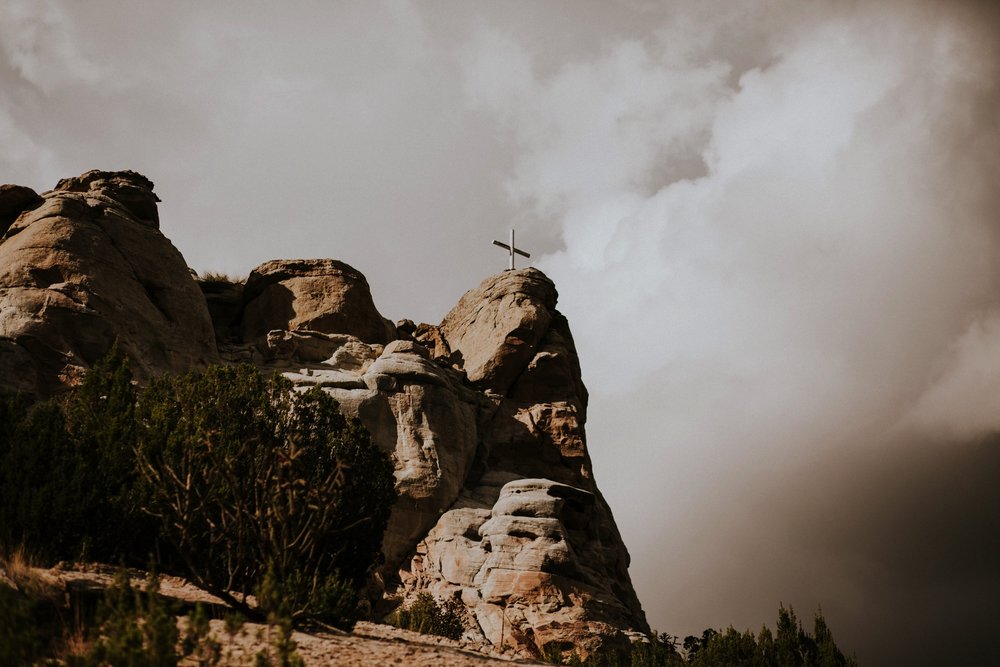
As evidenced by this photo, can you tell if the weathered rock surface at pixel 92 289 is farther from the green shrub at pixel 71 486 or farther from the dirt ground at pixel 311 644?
the dirt ground at pixel 311 644

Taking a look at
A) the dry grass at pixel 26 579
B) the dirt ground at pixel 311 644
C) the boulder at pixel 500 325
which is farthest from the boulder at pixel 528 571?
the dry grass at pixel 26 579

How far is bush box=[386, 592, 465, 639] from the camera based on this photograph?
27250mm

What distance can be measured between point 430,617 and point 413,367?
12.8m

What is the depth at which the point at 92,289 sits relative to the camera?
115 ft

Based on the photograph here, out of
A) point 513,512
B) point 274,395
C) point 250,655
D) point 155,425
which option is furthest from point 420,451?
point 250,655

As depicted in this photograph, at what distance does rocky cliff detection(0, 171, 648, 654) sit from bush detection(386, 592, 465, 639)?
26.5 inches

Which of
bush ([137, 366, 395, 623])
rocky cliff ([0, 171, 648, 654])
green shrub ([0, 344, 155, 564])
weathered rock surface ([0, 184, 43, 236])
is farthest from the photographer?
weathered rock surface ([0, 184, 43, 236])

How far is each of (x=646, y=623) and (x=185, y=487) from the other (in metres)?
27.1

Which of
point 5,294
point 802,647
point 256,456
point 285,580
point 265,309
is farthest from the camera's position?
point 265,309

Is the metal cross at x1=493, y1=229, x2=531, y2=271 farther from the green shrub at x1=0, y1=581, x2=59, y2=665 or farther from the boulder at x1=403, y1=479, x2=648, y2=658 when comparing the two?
the green shrub at x1=0, y1=581, x2=59, y2=665

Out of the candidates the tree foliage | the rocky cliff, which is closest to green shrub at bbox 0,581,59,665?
the tree foliage

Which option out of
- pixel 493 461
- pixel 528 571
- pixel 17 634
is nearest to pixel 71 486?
pixel 17 634

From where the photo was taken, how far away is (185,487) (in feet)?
55.6

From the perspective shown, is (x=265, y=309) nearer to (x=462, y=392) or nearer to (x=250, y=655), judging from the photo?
(x=462, y=392)
